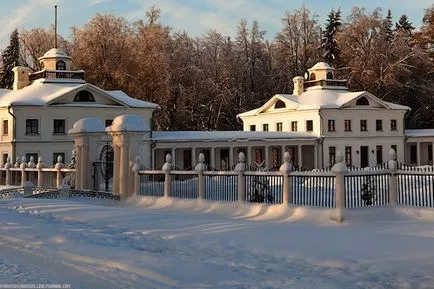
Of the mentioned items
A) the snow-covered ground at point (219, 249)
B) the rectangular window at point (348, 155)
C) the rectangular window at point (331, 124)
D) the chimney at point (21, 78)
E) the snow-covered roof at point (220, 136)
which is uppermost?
the chimney at point (21, 78)

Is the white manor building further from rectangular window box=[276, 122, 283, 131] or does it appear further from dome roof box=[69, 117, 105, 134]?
dome roof box=[69, 117, 105, 134]

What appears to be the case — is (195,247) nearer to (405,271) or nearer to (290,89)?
(405,271)

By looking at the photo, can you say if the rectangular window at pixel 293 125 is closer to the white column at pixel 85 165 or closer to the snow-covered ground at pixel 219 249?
Result: the white column at pixel 85 165

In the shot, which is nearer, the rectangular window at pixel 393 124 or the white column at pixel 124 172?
the white column at pixel 124 172

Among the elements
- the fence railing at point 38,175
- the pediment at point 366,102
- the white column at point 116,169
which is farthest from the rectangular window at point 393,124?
the white column at point 116,169

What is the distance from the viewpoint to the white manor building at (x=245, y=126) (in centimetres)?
3928

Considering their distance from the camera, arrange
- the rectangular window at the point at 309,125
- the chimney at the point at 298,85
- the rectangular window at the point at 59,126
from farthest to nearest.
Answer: the chimney at the point at 298,85 < the rectangular window at the point at 309,125 < the rectangular window at the point at 59,126

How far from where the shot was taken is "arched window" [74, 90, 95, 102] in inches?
1608

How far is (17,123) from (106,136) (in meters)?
19.4

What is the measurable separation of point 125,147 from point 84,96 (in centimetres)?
2323

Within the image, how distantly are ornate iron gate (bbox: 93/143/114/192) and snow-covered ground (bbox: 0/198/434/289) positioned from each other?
227 inches

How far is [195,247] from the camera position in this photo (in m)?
9.80

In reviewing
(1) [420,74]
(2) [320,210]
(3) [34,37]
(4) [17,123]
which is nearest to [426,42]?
(1) [420,74]

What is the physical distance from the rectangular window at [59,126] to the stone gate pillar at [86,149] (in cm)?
1962
